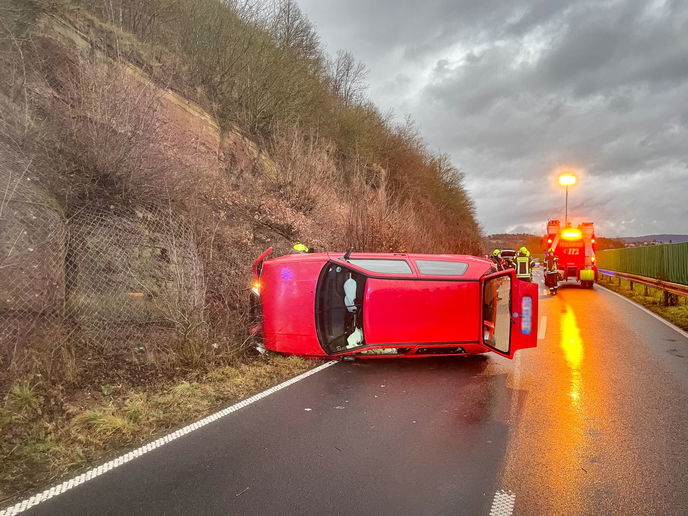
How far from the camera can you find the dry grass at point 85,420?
12.5 ft

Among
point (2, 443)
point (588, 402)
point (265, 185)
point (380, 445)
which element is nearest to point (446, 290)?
point (588, 402)

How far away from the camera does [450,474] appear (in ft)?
12.0

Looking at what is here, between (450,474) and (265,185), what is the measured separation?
43.6 feet

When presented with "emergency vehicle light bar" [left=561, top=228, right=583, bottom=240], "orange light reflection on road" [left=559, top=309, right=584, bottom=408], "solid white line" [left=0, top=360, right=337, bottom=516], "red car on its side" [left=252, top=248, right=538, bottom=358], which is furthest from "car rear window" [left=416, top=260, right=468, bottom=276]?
"emergency vehicle light bar" [left=561, top=228, right=583, bottom=240]

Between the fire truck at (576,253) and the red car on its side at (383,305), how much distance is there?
663 inches

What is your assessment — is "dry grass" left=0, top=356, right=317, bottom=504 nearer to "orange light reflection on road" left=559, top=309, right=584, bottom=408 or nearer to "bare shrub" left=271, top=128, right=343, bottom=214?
"orange light reflection on road" left=559, top=309, right=584, bottom=408

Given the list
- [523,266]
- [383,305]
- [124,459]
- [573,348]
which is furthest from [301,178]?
[124,459]

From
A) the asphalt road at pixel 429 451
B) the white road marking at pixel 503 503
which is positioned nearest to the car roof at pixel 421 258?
the asphalt road at pixel 429 451

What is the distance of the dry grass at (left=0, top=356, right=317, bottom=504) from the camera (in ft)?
12.5

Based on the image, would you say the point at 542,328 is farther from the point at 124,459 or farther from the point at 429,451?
the point at 124,459

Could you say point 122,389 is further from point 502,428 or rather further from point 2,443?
point 502,428

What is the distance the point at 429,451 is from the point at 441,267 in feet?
11.9

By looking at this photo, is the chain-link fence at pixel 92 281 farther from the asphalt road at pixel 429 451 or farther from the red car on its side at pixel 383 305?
the asphalt road at pixel 429 451

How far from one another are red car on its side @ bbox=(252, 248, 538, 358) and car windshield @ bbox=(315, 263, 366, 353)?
0.6 inches
